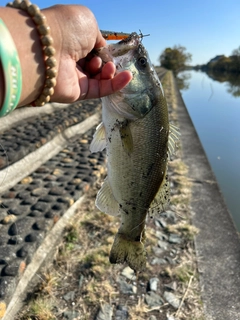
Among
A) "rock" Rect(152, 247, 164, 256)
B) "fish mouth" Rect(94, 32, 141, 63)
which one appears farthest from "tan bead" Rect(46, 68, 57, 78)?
"rock" Rect(152, 247, 164, 256)

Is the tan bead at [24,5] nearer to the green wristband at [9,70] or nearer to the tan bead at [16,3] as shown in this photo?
the tan bead at [16,3]

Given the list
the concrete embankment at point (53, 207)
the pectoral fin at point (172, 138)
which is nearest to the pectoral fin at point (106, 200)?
the pectoral fin at point (172, 138)

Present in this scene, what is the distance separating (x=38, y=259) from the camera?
336 centimetres

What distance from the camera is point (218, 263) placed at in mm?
3889

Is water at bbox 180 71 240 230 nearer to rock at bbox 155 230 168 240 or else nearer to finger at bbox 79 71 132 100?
rock at bbox 155 230 168 240

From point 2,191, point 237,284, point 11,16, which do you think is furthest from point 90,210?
point 11,16

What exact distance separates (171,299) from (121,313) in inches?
21.6

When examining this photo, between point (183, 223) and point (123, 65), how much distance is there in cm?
309

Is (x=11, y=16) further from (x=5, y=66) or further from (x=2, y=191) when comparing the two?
(x=2, y=191)

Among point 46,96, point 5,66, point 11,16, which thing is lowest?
point 46,96

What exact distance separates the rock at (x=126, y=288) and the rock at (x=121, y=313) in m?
0.20

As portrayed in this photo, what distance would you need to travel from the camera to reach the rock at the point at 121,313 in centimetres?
302

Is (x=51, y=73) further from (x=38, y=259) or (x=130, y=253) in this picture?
(x=38, y=259)

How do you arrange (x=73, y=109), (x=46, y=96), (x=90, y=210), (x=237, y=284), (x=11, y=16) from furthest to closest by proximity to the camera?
(x=73, y=109) → (x=90, y=210) → (x=237, y=284) → (x=46, y=96) → (x=11, y=16)
